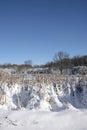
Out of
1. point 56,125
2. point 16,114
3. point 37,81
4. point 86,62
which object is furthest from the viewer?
point 86,62

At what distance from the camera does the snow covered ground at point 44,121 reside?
5.04m

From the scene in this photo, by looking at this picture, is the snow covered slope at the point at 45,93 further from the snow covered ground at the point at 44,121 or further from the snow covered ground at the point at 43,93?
the snow covered ground at the point at 44,121

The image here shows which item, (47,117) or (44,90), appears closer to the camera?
(47,117)

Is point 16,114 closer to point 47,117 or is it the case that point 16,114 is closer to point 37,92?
point 47,117

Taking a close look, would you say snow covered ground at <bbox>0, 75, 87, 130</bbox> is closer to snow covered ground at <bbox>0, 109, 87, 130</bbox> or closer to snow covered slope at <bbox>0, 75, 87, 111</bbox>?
snow covered slope at <bbox>0, 75, 87, 111</bbox>

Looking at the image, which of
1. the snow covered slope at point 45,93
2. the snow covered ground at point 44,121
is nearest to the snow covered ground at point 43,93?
the snow covered slope at point 45,93

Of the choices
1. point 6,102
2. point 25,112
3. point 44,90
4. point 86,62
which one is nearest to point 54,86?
point 44,90

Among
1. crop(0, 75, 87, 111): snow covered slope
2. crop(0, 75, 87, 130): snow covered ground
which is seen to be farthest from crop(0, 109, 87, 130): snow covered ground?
crop(0, 75, 87, 111): snow covered slope

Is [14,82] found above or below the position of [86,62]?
below

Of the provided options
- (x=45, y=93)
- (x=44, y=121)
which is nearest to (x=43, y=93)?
(x=45, y=93)

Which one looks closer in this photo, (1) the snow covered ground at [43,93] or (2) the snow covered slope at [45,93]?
(1) the snow covered ground at [43,93]

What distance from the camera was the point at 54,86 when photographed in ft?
45.4

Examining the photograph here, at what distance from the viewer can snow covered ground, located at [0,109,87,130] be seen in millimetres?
5043

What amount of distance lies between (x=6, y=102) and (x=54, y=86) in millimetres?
3566
